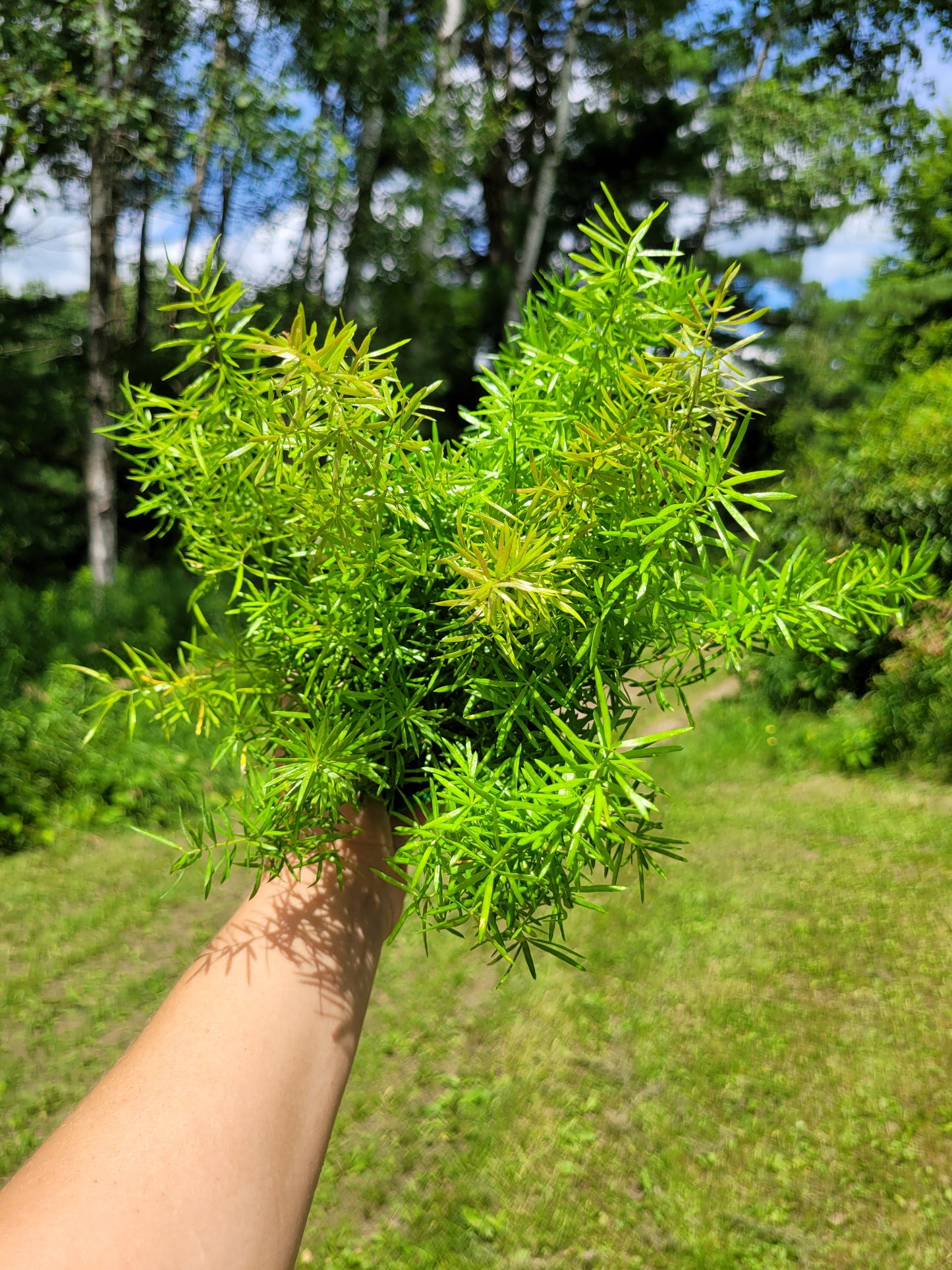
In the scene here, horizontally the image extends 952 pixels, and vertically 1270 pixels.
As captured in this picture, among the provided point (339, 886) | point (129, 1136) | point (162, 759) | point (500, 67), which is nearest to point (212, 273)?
point (339, 886)

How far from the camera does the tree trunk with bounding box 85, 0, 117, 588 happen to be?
22.4ft

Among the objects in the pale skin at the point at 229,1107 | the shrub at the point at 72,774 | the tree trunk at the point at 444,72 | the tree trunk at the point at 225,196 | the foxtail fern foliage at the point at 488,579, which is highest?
the tree trunk at the point at 444,72

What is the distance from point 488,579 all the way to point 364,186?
9756 mm

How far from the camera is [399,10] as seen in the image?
10.4m

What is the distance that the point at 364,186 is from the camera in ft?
29.9

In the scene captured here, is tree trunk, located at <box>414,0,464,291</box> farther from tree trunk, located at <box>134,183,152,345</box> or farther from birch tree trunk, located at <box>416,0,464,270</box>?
tree trunk, located at <box>134,183,152,345</box>

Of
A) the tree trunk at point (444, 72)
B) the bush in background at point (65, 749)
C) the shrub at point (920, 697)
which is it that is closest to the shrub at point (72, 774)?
the bush in background at point (65, 749)

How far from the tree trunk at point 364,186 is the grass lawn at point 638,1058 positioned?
6.69 meters

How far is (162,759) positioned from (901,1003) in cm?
465

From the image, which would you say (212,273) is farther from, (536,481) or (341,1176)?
(341,1176)

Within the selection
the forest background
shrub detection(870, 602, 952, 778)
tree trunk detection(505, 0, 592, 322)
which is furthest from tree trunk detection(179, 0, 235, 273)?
shrub detection(870, 602, 952, 778)

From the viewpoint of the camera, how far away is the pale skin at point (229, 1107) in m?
0.86

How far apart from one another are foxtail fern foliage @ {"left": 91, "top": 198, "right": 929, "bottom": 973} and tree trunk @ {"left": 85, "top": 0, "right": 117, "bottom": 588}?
6.43 m

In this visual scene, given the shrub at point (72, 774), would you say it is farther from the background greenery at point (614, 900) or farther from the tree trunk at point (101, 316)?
the tree trunk at point (101, 316)
